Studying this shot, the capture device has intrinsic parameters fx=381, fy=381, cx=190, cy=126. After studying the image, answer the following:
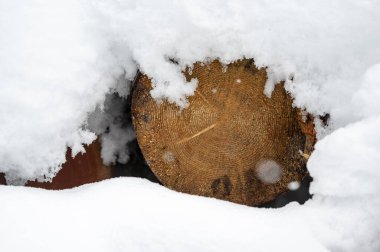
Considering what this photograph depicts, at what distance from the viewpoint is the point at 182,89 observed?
220 centimetres

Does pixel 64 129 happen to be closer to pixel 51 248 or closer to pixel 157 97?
pixel 157 97

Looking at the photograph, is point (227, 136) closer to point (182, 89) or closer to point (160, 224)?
point (182, 89)

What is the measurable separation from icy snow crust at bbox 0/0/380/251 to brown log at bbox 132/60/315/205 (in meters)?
0.08

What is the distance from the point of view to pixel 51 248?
146cm

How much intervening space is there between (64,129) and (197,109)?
0.76m

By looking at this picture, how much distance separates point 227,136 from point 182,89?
0.37m

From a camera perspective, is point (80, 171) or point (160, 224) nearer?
point (160, 224)

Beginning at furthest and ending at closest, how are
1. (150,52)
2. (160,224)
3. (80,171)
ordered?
(80,171) → (150,52) → (160,224)

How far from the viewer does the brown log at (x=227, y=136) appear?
216 cm

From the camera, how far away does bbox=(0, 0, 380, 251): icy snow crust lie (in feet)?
5.29

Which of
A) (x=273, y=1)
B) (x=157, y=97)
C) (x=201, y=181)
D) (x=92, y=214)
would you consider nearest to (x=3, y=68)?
(x=157, y=97)

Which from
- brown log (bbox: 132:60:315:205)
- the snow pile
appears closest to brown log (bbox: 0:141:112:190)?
the snow pile

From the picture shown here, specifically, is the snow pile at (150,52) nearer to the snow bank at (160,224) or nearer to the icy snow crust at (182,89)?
the icy snow crust at (182,89)

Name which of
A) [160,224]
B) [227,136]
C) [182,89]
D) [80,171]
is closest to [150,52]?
[182,89]
